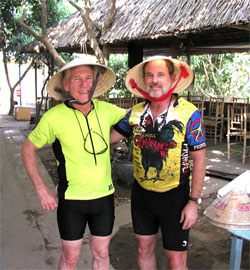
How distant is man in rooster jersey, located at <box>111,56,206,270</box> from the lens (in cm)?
203

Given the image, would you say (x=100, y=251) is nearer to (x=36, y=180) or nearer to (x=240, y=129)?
(x=36, y=180)

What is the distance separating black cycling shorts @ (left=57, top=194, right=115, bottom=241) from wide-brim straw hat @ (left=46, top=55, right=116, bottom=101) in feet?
2.57

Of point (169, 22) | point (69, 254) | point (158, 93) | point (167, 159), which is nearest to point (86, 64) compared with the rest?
point (158, 93)

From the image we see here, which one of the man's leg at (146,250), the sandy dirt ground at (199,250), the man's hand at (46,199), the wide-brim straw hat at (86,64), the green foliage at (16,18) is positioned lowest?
the sandy dirt ground at (199,250)

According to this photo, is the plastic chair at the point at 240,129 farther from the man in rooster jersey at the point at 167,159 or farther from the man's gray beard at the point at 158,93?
the man's gray beard at the point at 158,93

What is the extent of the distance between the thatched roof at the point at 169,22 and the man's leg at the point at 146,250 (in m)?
3.97

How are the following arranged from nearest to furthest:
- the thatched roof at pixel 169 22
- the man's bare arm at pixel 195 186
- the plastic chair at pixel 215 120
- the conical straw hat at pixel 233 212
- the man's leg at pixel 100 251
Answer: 1. the conical straw hat at pixel 233 212
2. the man's bare arm at pixel 195 186
3. the man's leg at pixel 100 251
4. the thatched roof at pixel 169 22
5. the plastic chair at pixel 215 120

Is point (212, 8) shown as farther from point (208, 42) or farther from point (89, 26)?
point (208, 42)

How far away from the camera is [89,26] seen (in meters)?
5.54

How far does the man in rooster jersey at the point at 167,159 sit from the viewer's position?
203 cm

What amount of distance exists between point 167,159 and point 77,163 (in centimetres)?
59

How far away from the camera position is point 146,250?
2.26 meters

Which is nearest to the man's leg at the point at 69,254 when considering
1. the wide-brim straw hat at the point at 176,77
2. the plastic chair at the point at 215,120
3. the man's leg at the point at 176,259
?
the man's leg at the point at 176,259

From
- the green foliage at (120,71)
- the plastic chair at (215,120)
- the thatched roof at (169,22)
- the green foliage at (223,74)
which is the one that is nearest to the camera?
the thatched roof at (169,22)
